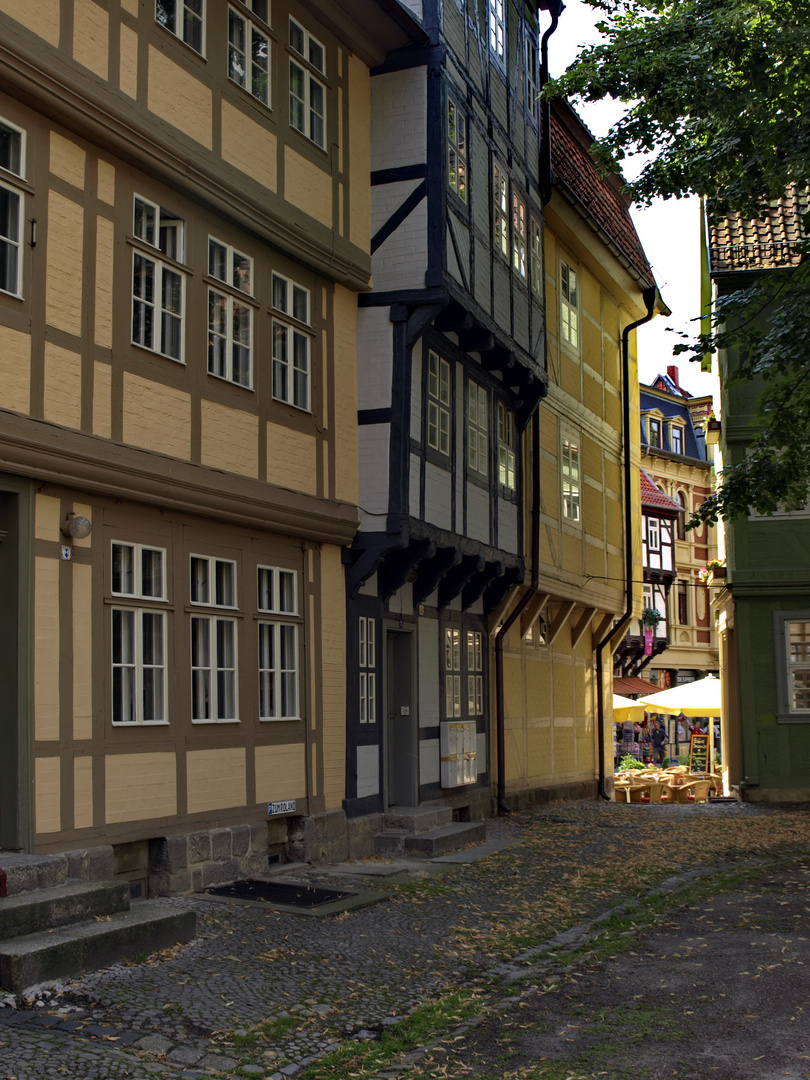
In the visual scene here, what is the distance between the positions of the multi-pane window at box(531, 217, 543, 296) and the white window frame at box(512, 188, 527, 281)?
0.43 m

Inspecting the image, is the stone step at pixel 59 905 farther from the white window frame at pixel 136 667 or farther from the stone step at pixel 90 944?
the white window frame at pixel 136 667

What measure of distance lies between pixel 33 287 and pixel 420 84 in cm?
732

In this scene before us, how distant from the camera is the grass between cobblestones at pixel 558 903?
6.05 m

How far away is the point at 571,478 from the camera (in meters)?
22.2

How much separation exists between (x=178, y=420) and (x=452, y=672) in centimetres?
746

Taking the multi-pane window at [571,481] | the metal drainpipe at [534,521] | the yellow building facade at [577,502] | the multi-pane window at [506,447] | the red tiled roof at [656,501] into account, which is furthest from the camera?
the red tiled roof at [656,501]

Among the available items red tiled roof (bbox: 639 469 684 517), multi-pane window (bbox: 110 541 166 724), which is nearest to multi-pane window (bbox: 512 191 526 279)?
multi-pane window (bbox: 110 541 166 724)

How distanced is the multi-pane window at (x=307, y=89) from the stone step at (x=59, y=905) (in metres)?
8.21

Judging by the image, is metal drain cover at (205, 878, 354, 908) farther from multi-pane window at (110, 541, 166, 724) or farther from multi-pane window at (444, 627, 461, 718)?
multi-pane window at (444, 627, 461, 718)

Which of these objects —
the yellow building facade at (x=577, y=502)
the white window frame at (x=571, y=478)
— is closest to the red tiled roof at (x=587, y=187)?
the yellow building facade at (x=577, y=502)

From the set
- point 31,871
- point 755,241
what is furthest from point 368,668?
point 755,241

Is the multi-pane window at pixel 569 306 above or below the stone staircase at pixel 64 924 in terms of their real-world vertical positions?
above

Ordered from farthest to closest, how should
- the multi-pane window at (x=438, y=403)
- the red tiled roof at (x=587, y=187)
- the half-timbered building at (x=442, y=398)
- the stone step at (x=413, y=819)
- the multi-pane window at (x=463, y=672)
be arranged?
the red tiled roof at (x=587, y=187) < the multi-pane window at (x=463, y=672) < the multi-pane window at (x=438, y=403) < the half-timbered building at (x=442, y=398) < the stone step at (x=413, y=819)

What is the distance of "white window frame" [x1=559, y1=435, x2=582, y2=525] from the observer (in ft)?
71.3
